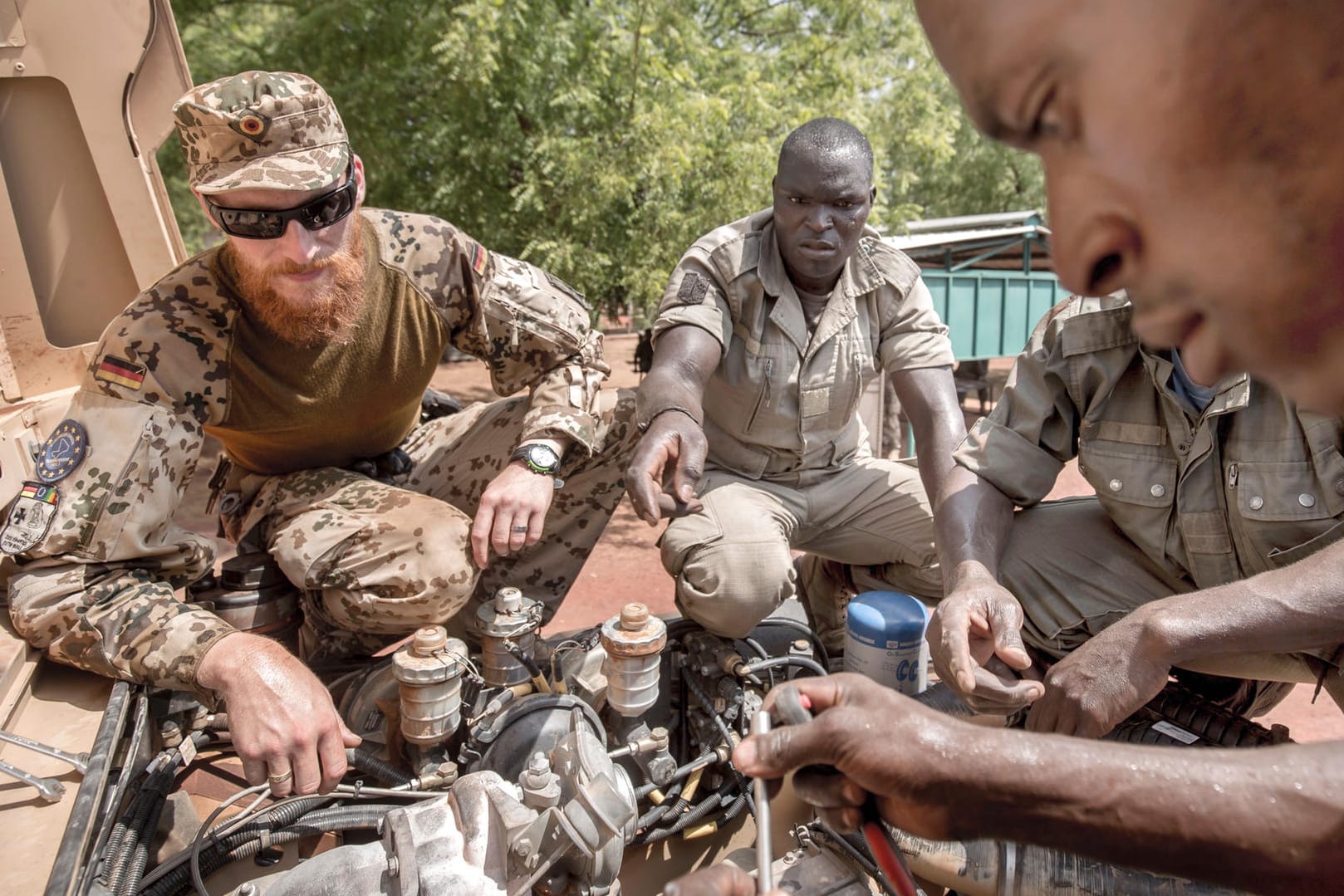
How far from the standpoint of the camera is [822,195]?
3018mm

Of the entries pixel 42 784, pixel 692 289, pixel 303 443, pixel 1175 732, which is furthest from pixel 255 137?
pixel 1175 732

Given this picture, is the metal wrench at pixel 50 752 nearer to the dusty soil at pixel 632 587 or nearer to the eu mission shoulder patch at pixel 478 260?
the eu mission shoulder patch at pixel 478 260

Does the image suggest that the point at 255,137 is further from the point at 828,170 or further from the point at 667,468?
the point at 828,170

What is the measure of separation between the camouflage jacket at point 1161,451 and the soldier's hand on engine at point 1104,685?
604mm

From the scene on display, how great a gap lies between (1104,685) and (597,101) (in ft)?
17.8

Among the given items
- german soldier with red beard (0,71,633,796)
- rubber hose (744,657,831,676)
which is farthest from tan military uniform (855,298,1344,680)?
german soldier with red beard (0,71,633,796)

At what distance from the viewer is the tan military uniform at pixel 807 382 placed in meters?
3.11

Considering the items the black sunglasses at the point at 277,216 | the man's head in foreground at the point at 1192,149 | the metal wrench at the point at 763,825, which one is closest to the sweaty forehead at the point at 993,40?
the man's head in foreground at the point at 1192,149

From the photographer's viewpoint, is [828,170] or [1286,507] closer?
[1286,507]

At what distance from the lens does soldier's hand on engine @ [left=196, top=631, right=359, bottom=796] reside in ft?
6.37

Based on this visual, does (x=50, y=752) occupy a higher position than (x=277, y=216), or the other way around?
(x=277, y=216)

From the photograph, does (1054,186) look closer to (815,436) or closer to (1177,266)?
(1177,266)

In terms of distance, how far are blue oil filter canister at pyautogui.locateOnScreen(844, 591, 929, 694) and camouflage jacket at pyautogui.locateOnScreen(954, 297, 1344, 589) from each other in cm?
46

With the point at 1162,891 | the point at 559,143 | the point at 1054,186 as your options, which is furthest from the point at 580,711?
the point at 559,143
